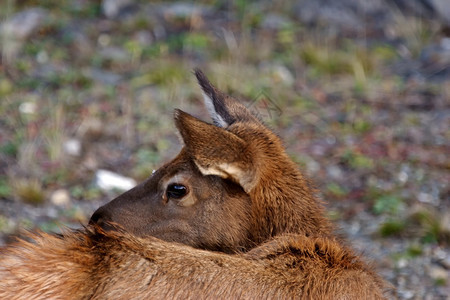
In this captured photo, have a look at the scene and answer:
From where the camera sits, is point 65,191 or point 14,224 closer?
point 14,224

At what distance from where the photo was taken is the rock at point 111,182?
7.75 m

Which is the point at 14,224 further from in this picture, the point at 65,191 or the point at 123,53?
the point at 123,53

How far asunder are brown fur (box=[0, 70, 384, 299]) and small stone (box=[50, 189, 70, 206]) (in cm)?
306

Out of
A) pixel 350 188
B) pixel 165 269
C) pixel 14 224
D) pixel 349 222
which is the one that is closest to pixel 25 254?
pixel 165 269

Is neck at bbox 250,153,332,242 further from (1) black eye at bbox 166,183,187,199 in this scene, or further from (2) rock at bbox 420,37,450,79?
(2) rock at bbox 420,37,450,79

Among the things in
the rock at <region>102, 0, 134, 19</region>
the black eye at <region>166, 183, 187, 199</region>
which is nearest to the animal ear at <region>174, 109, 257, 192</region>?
the black eye at <region>166, 183, 187, 199</region>

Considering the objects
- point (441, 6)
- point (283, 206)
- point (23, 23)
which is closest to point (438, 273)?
point (283, 206)

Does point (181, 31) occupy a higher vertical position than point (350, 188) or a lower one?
higher

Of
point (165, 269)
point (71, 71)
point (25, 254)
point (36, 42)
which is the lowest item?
point (165, 269)

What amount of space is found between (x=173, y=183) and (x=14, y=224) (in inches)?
114

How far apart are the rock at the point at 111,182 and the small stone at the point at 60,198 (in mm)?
345

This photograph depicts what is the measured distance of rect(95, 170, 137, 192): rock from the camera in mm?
7750

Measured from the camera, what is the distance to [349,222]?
7.15 m

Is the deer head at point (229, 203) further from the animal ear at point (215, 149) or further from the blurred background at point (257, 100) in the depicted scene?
the blurred background at point (257, 100)
